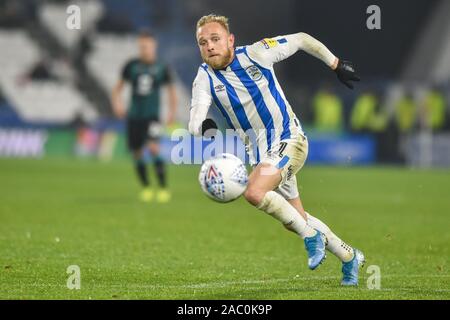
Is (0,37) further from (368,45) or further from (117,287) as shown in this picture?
(117,287)

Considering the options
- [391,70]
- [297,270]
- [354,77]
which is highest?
[391,70]

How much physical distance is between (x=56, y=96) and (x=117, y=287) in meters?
27.4

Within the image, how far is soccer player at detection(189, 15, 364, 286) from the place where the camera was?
775cm

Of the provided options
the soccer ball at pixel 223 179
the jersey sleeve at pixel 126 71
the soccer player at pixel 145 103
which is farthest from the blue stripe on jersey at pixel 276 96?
the jersey sleeve at pixel 126 71

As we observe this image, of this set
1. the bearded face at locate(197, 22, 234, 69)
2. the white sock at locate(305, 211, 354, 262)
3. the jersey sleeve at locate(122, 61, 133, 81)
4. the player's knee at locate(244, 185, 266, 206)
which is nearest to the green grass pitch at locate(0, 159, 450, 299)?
the white sock at locate(305, 211, 354, 262)

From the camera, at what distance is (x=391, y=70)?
34.7 meters

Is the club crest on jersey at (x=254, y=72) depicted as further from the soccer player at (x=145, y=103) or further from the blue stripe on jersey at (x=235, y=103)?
the soccer player at (x=145, y=103)

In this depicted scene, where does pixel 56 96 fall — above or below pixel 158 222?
above

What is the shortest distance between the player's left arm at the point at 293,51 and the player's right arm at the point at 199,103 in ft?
1.47

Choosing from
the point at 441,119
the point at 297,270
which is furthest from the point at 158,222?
the point at 441,119

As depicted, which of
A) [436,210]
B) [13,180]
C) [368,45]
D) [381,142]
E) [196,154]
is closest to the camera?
[436,210]

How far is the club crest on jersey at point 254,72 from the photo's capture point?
791 centimetres

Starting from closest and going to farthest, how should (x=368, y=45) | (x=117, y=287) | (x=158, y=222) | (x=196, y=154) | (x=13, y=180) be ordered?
(x=117, y=287) → (x=158, y=222) → (x=13, y=180) → (x=196, y=154) → (x=368, y=45)

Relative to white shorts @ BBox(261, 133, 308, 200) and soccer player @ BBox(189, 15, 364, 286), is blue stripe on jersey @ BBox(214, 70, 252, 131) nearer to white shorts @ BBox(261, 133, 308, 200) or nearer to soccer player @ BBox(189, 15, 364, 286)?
soccer player @ BBox(189, 15, 364, 286)
